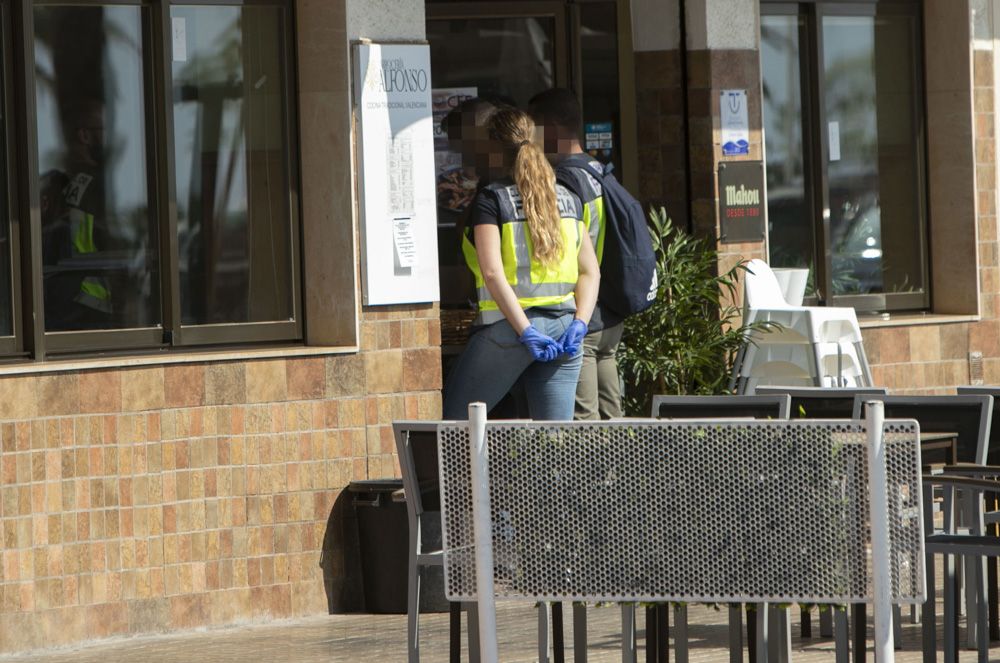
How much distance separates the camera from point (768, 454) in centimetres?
462

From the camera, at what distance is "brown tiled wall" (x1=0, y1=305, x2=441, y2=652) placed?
290 inches

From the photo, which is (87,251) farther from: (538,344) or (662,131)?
(662,131)

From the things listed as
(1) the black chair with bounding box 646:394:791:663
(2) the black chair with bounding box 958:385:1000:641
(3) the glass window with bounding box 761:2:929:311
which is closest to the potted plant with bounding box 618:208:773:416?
(3) the glass window with bounding box 761:2:929:311

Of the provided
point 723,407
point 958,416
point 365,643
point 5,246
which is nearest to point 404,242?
point 5,246

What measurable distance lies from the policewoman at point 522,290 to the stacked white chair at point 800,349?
2.19 metres

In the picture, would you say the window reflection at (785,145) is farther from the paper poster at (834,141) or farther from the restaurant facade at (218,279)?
the restaurant facade at (218,279)

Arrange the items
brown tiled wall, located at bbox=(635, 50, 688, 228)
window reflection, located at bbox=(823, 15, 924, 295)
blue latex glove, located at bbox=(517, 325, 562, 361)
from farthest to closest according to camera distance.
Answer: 1. window reflection, located at bbox=(823, 15, 924, 295)
2. brown tiled wall, located at bbox=(635, 50, 688, 228)
3. blue latex glove, located at bbox=(517, 325, 562, 361)

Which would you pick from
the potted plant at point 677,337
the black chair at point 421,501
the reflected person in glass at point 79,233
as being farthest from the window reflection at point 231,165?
the black chair at point 421,501

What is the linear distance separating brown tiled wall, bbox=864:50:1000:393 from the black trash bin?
325 centimetres

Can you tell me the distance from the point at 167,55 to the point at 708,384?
10.1 feet

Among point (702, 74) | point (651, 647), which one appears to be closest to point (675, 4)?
point (702, 74)

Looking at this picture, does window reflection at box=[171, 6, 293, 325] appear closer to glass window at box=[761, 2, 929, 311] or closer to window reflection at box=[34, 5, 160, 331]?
window reflection at box=[34, 5, 160, 331]

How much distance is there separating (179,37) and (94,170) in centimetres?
71

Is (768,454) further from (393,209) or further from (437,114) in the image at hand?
(437,114)
